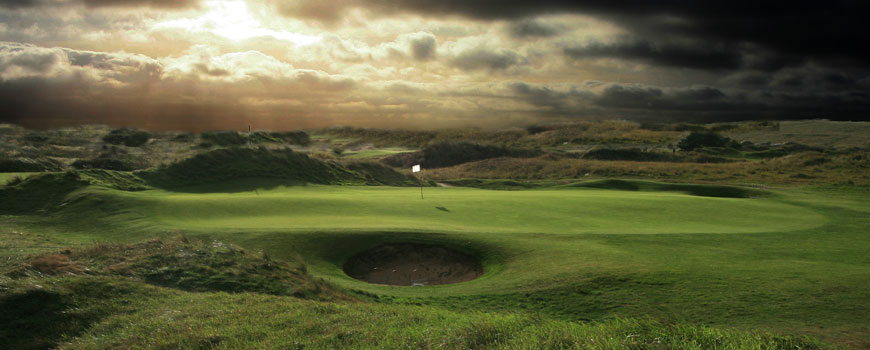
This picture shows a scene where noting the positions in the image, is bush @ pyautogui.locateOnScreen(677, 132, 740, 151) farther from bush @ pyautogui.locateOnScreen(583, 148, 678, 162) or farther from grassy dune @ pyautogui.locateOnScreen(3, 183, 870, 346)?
grassy dune @ pyautogui.locateOnScreen(3, 183, 870, 346)

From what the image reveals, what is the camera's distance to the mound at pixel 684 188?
130 ft

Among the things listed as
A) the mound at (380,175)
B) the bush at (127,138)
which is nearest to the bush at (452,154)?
the mound at (380,175)

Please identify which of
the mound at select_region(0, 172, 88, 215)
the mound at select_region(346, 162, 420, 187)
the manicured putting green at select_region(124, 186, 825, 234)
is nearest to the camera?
the manicured putting green at select_region(124, 186, 825, 234)

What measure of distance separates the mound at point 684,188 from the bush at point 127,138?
7583 cm

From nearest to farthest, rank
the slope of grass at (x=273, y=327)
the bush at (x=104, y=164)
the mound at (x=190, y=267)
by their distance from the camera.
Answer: the slope of grass at (x=273, y=327) → the mound at (x=190, y=267) → the bush at (x=104, y=164)

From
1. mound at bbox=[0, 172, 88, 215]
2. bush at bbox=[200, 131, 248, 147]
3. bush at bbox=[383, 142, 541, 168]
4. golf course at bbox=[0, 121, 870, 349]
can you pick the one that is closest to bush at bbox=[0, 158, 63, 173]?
mound at bbox=[0, 172, 88, 215]

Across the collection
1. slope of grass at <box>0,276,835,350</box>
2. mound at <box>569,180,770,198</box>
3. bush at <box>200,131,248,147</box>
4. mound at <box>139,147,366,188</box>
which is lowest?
mound at <box>569,180,770,198</box>

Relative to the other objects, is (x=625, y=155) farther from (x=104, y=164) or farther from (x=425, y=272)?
(x=425, y=272)

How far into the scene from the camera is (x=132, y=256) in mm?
11680

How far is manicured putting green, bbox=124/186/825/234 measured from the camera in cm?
2034

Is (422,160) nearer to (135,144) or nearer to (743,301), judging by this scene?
(135,144)

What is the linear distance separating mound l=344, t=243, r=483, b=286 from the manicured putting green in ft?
5.79

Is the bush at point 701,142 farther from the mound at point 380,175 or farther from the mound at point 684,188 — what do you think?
the mound at point 380,175

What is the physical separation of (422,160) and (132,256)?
83426 millimetres
